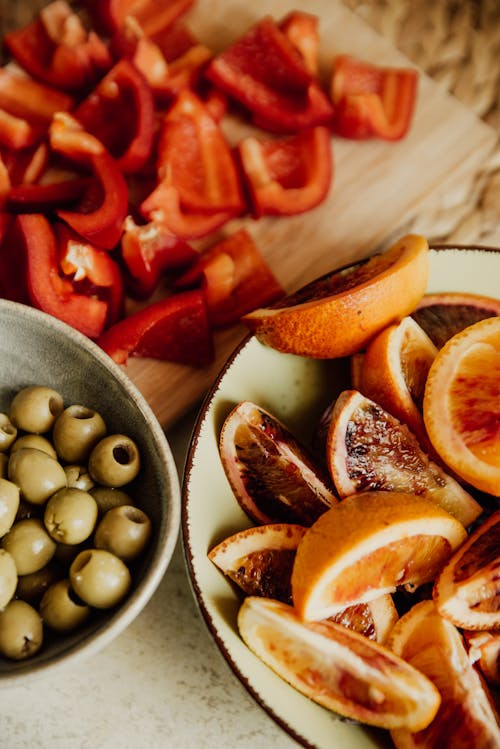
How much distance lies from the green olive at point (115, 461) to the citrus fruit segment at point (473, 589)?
40 cm

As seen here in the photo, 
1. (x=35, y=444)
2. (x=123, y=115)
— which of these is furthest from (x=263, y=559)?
(x=123, y=115)

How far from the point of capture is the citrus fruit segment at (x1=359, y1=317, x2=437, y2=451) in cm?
108

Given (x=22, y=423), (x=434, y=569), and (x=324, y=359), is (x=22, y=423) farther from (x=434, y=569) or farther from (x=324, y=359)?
(x=434, y=569)

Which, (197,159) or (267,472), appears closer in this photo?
(267,472)

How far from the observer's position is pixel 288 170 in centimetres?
138

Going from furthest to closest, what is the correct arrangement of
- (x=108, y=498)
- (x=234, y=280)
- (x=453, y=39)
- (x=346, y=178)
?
1. (x=453, y=39)
2. (x=346, y=178)
3. (x=234, y=280)
4. (x=108, y=498)

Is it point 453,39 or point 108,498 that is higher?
point 453,39

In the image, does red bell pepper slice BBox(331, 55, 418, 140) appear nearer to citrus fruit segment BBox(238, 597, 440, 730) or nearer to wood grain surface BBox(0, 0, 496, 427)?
wood grain surface BBox(0, 0, 496, 427)

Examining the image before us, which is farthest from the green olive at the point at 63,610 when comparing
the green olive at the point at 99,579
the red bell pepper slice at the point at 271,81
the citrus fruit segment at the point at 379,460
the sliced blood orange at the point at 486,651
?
the red bell pepper slice at the point at 271,81

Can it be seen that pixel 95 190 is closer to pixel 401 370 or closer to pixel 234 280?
pixel 234 280

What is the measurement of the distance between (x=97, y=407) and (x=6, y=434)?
0.12 meters

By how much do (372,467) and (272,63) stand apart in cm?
74

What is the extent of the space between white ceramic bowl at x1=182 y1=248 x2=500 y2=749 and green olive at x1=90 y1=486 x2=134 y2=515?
8 centimetres

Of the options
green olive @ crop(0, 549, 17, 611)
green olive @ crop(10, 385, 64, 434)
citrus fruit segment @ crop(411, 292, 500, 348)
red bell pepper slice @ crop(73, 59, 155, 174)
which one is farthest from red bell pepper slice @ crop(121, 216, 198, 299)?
green olive @ crop(0, 549, 17, 611)
